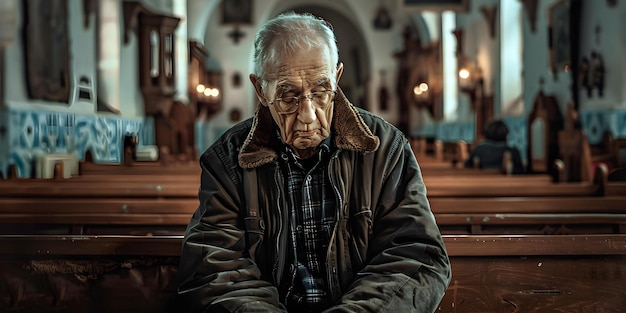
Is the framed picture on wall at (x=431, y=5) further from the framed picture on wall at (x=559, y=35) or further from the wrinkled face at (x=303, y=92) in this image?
the wrinkled face at (x=303, y=92)

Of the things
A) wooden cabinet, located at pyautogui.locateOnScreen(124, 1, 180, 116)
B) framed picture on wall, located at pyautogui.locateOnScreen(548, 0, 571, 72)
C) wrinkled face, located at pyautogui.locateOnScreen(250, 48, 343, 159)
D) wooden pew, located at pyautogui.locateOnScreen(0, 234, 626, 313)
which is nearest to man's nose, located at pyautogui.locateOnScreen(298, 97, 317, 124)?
wrinkled face, located at pyautogui.locateOnScreen(250, 48, 343, 159)

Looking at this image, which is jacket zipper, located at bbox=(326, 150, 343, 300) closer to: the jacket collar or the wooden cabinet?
the jacket collar

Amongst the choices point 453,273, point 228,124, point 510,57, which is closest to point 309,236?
point 453,273

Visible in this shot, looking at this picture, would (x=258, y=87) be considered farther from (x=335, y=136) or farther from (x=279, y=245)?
(x=279, y=245)

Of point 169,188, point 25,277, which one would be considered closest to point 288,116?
point 25,277

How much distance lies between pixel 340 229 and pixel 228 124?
19.3 m

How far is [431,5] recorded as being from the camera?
11.7m

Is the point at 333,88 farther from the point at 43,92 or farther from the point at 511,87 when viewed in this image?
the point at 511,87

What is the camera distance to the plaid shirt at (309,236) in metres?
2.13

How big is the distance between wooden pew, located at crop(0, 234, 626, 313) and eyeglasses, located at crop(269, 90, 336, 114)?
2.11ft

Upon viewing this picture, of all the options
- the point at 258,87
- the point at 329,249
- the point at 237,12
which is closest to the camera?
the point at 329,249

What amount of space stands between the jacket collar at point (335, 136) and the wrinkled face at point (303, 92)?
0.15ft

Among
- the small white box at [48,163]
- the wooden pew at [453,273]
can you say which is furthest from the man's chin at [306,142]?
the small white box at [48,163]

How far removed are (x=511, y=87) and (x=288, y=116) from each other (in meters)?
10.1
